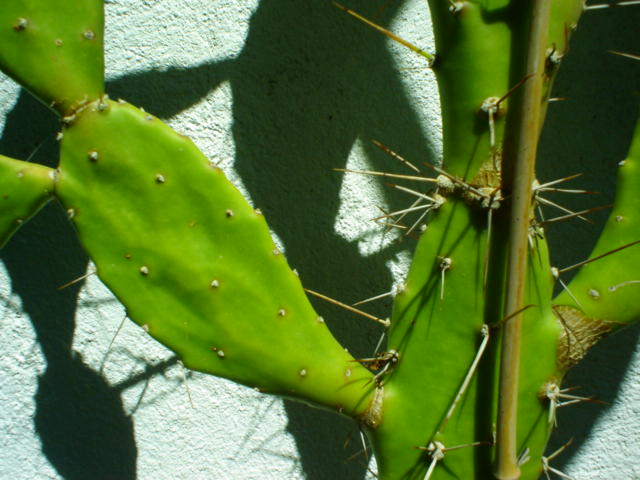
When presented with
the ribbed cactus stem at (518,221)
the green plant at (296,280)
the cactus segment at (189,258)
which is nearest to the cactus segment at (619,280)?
the green plant at (296,280)

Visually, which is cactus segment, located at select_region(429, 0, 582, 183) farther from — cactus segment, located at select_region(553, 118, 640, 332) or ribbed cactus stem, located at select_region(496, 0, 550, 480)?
cactus segment, located at select_region(553, 118, 640, 332)

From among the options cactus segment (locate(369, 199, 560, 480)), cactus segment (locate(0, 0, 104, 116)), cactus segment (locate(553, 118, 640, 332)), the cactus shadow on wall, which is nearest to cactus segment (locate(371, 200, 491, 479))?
cactus segment (locate(369, 199, 560, 480))

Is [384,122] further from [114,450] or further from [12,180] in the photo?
[114,450]

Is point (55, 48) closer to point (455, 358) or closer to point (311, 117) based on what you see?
point (311, 117)

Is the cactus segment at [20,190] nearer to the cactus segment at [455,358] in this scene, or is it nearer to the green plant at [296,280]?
the green plant at [296,280]

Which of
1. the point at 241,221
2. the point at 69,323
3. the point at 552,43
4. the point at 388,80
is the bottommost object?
the point at 69,323

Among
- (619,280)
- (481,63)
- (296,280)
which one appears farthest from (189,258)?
(619,280)

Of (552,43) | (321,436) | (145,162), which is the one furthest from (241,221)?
(321,436)
